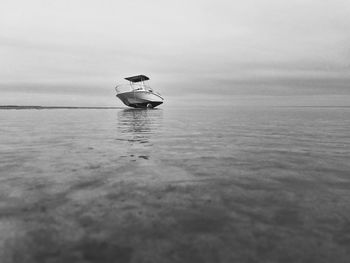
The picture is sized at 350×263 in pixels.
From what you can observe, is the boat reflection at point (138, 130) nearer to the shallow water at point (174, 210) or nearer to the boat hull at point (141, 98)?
the shallow water at point (174, 210)

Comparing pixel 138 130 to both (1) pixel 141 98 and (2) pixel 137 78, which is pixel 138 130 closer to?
(2) pixel 137 78

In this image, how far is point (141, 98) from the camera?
6744cm

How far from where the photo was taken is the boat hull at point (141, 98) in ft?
218

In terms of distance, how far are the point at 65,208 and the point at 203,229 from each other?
2340 mm

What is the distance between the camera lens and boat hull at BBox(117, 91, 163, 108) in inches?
2616

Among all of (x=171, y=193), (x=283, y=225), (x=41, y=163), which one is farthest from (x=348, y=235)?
(x=41, y=163)

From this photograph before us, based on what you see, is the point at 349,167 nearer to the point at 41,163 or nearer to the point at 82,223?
the point at 82,223

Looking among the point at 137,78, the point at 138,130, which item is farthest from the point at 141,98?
the point at 138,130

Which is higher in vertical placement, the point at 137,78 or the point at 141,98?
the point at 137,78

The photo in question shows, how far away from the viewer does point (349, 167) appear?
757cm

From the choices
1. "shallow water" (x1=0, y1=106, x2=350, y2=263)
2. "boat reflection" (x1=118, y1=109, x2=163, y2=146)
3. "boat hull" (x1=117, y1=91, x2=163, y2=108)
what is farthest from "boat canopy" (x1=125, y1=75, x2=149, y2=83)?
"shallow water" (x1=0, y1=106, x2=350, y2=263)

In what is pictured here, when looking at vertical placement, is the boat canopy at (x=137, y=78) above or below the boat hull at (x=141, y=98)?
above

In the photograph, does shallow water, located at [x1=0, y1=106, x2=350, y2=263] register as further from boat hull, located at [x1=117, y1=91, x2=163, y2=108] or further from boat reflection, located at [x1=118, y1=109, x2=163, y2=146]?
boat hull, located at [x1=117, y1=91, x2=163, y2=108]

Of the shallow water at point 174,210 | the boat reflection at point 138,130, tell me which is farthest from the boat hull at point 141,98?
the shallow water at point 174,210
